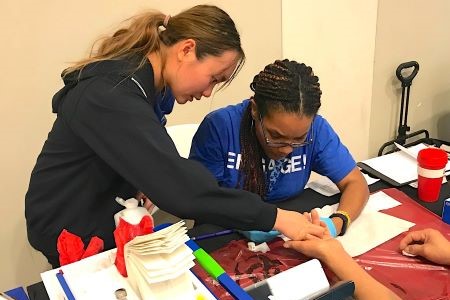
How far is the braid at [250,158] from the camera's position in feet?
4.73

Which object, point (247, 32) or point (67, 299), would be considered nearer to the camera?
point (67, 299)

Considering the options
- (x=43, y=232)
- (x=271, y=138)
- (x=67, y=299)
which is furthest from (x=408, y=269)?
(x=43, y=232)

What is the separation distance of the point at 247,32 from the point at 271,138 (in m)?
1.03

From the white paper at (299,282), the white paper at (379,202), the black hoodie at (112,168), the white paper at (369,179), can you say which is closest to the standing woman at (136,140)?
the black hoodie at (112,168)

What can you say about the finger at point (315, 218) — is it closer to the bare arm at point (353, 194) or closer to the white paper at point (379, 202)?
the bare arm at point (353, 194)

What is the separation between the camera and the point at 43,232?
1275 mm

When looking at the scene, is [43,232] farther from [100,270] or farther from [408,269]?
[408,269]

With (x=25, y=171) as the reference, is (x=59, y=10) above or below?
above

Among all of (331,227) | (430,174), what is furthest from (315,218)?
(430,174)

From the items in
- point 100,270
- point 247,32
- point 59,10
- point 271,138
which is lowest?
point 100,270

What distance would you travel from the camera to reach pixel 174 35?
1.18m

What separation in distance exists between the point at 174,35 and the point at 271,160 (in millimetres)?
494

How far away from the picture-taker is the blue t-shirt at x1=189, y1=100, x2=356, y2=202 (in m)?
1.45

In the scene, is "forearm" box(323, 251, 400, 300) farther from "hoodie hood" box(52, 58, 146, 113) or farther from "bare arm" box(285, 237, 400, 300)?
"hoodie hood" box(52, 58, 146, 113)
